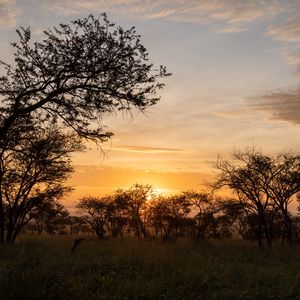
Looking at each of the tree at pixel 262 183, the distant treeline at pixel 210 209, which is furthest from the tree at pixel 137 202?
the tree at pixel 262 183

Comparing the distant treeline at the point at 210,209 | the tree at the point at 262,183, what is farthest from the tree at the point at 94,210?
the tree at the point at 262,183

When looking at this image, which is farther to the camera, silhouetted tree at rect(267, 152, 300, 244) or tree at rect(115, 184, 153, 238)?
tree at rect(115, 184, 153, 238)

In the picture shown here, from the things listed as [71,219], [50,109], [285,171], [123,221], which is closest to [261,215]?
[285,171]

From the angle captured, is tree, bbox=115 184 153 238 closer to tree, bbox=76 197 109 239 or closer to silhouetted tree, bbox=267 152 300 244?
tree, bbox=76 197 109 239

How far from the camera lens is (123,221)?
52.9 m

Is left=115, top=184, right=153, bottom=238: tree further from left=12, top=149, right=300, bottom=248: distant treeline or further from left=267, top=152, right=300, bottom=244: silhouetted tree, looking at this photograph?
left=267, top=152, right=300, bottom=244: silhouetted tree

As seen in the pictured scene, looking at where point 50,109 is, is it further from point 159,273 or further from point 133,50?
point 159,273

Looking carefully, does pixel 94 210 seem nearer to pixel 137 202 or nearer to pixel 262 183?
pixel 137 202

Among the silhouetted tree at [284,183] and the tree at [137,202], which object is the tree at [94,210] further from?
the silhouetted tree at [284,183]

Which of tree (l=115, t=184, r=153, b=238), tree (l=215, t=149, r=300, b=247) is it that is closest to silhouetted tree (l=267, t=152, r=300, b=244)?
tree (l=215, t=149, r=300, b=247)

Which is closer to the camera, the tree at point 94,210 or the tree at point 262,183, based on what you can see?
the tree at point 262,183

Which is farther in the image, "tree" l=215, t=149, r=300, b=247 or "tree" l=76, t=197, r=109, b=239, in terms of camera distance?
"tree" l=76, t=197, r=109, b=239

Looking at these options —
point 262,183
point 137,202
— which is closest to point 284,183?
point 262,183

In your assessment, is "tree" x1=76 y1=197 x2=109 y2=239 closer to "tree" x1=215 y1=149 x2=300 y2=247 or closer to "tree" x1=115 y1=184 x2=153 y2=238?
"tree" x1=115 y1=184 x2=153 y2=238
